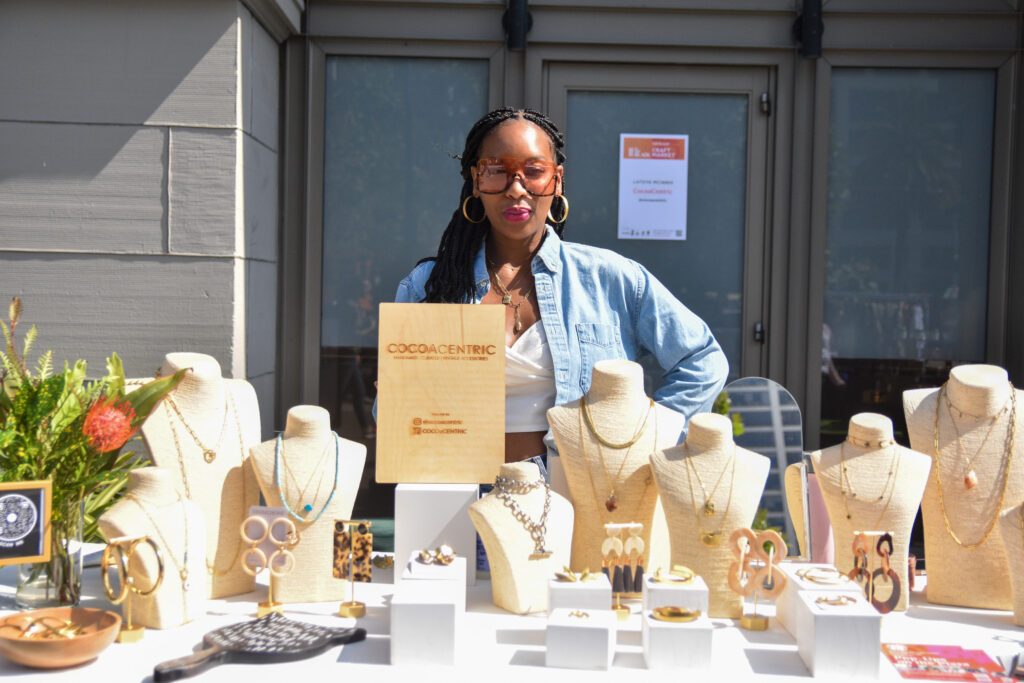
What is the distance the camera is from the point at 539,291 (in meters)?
1.90

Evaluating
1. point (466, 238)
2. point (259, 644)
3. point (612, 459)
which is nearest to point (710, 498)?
point (612, 459)

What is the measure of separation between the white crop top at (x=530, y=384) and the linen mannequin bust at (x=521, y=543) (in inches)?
13.8

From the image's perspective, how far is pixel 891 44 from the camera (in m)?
3.38

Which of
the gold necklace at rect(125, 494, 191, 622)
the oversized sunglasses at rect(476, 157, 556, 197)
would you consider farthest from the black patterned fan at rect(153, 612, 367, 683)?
the oversized sunglasses at rect(476, 157, 556, 197)

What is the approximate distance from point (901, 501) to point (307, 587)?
0.99 meters

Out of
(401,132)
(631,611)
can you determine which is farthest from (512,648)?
(401,132)

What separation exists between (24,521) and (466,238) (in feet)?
3.30

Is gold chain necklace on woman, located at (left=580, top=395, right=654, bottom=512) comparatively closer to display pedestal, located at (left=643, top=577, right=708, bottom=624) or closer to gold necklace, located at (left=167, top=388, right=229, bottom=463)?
display pedestal, located at (left=643, top=577, right=708, bottom=624)

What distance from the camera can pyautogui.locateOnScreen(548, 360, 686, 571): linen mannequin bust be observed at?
1.57 metres

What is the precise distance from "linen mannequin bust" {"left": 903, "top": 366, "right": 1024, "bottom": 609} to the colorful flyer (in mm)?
1934

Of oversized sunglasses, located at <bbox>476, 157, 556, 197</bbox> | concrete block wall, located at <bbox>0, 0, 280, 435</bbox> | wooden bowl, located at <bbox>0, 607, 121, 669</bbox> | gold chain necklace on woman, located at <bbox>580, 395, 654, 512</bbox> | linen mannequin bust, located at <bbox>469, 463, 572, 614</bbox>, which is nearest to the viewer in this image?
wooden bowl, located at <bbox>0, 607, 121, 669</bbox>

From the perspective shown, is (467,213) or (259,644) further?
(467,213)

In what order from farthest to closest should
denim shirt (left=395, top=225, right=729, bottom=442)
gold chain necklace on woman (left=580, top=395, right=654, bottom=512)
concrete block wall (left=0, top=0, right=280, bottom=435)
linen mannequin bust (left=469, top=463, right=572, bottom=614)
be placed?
concrete block wall (left=0, top=0, right=280, bottom=435)
denim shirt (left=395, top=225, right=729, bottom=442)
gold chain necklace on woman (left=580, top=395, right=654, bottom=512)
linen mannequin bust (left=469, top=463, right=572, bottom=614)

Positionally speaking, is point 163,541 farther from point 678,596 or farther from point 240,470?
point 678,596
